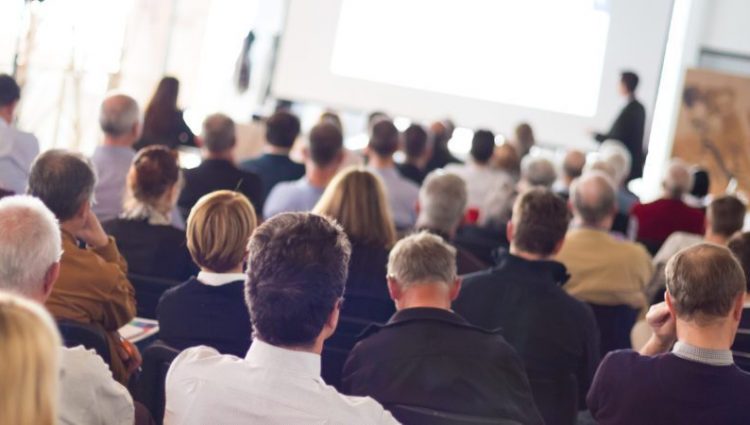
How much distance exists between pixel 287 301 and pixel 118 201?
129 inches

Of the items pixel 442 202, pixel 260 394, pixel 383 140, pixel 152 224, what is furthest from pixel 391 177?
pixel 260 394

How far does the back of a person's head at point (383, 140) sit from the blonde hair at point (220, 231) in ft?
10.7

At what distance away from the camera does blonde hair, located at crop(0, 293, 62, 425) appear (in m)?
1.26

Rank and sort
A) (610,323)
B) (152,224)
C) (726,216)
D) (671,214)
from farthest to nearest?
(671,214) → (726,216) → (610,323) → (152,224)

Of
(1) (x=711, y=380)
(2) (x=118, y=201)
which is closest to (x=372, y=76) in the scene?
(2) (x=118, y=201)

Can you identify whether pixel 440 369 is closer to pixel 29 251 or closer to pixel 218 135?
pixel 29 251

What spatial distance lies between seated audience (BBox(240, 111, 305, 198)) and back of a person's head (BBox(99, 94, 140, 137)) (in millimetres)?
1033

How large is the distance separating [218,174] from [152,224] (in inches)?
62.9

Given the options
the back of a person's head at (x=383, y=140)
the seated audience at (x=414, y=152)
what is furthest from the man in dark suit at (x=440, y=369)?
the seated audience at (x=414, y=152)

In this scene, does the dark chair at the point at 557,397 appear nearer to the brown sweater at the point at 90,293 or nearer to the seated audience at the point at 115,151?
the brown sweater at the point at 90,293

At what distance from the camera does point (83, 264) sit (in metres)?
3.14

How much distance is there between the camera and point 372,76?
10297mm

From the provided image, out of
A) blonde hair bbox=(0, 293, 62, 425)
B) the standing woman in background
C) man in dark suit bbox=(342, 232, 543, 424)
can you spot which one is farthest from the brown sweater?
the standing woman in background

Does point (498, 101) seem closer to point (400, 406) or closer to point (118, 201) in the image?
point (118, 201)
